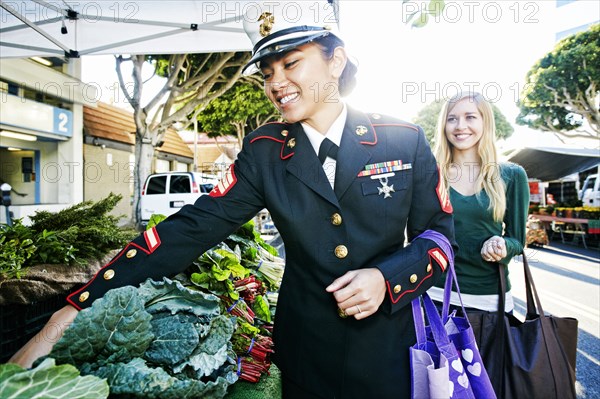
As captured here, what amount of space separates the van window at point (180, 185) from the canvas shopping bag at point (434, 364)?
13352 mm

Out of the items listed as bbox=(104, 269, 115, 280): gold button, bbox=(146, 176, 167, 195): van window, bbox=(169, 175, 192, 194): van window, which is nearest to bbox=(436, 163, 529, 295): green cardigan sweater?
bbox=(104, 269, 115, 280): gold button

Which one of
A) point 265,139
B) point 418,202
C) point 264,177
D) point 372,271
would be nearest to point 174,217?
point 264,177

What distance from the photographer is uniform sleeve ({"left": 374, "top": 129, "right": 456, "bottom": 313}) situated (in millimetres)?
1192

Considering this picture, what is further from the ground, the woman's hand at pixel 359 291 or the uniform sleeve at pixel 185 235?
the uniform sleeve at pixel 185 235

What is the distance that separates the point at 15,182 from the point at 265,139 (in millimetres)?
15140

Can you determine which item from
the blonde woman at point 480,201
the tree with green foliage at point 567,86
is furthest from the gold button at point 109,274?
the tree with green foliage at point 567,86

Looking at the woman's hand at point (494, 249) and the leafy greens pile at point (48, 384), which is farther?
the woman's hand at point (494, 249)

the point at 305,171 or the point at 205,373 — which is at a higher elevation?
the point at 305,171

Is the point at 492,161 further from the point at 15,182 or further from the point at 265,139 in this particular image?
the point at 15,182

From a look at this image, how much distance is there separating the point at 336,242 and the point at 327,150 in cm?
33

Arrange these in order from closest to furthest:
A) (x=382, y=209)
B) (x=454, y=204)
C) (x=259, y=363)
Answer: (x=382, y=209) → (x=259, y=363) → (x=454, y=204)

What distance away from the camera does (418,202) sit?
1334 millimetres

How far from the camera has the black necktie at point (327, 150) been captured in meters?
1.37

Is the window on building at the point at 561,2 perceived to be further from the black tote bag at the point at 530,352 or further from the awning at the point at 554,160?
the black tote bag at the point at 530,352
